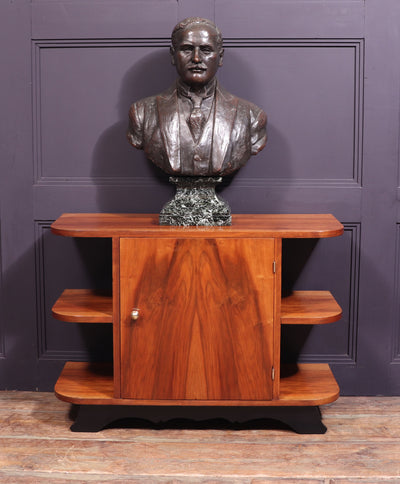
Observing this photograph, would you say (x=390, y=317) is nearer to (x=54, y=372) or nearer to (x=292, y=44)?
(x=292, y=44)

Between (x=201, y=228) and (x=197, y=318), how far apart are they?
13.8 inches

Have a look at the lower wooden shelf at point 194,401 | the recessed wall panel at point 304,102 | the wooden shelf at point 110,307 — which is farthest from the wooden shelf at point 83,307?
the recessed wall panel at point 304,102

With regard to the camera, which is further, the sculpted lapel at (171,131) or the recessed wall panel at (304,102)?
the recessed wall panel at (304,102)

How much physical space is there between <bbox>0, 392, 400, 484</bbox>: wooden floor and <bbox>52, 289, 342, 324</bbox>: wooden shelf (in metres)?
0.47

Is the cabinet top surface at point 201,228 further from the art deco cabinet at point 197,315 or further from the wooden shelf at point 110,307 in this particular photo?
the wooden shelf at point 110,307

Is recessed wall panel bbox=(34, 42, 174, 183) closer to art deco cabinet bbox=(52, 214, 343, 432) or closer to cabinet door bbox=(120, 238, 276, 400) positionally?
art deco cabinet bbox=(52, 214, 343, 432)

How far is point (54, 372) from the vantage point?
306 centimetres

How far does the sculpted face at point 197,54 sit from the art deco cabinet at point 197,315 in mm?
599

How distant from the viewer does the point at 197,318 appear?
2.51m

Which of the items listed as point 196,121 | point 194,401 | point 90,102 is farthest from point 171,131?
point 194,401

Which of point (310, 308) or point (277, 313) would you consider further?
point (310, 308)

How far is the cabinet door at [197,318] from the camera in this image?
247cm

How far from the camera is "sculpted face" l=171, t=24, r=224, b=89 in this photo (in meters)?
2.48

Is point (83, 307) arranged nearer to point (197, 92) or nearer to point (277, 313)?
point (277, 313)
